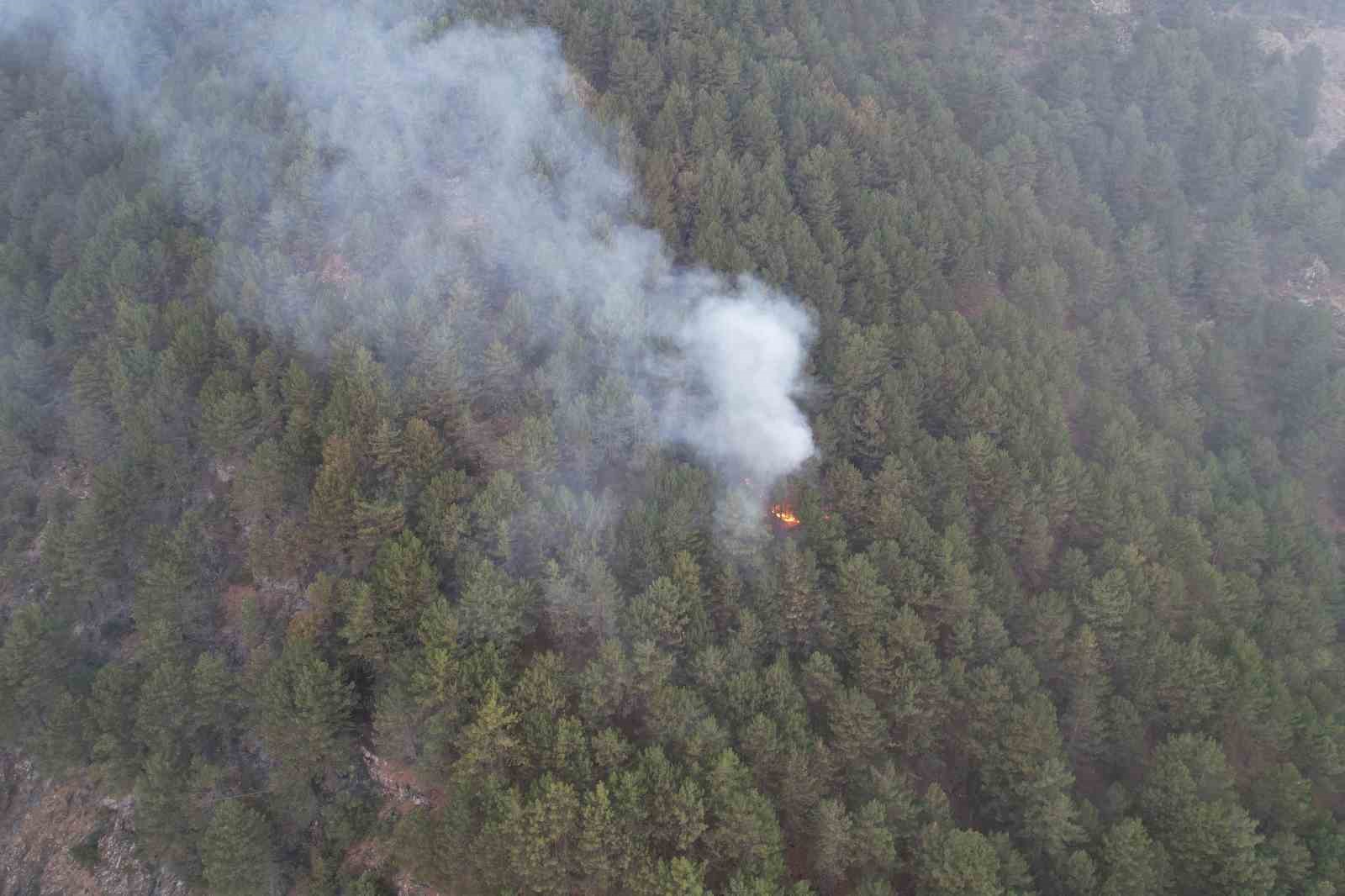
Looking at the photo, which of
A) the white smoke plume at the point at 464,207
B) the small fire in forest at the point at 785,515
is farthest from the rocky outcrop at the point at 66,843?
the small fire in forest at the point at 785,515

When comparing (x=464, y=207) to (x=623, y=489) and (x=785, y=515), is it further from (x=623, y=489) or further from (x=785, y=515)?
(x=785, y=515)

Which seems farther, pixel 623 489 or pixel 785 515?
pixel 623 489

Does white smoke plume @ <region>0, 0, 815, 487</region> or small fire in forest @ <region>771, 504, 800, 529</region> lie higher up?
white smoke plume @ <region>0, 0, 815, 487</region>

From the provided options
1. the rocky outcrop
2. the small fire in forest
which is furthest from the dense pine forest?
the rocky outcrop

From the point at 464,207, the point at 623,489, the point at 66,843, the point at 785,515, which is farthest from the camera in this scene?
the point at 464,207

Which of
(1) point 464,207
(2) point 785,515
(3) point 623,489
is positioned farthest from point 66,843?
(1) point 464,207

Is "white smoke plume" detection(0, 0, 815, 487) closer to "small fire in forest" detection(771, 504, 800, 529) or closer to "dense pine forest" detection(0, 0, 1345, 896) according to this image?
"dense pine forest" detection(0, 0, 1345, 896)


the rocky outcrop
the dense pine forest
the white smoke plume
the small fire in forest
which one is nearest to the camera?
the dense pine forest
